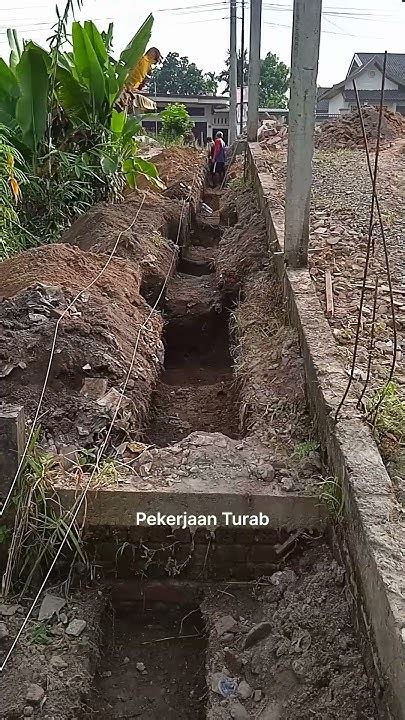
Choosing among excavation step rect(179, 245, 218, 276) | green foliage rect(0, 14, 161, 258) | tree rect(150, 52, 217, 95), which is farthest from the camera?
tree rect(150, 52, 217, 95)

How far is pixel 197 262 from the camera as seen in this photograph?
28.3ft

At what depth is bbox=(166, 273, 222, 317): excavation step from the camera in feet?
21.2

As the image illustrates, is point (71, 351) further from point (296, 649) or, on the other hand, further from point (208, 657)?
point (296, 649)

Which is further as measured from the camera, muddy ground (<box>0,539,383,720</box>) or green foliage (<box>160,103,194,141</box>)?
green foliage (<box>160,103,194,141</box>)

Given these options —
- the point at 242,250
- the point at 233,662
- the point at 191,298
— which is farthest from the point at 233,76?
the point at 233,662

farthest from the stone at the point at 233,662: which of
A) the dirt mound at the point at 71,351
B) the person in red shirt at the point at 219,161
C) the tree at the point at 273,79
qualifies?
the tree at the point at 273,79

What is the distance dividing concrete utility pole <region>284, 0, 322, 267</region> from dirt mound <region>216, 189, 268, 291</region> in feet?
4.83

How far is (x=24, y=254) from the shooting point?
5379 millimetres

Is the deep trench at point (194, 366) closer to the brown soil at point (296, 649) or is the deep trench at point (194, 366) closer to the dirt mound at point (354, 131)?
the brown soil at point (296, 649)

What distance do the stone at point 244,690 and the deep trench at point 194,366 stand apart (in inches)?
69.1

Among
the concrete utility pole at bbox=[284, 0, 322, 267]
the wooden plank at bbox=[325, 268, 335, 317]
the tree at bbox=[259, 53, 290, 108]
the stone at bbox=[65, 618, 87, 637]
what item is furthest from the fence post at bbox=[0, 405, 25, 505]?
the tree at bbox=[259, 53, 290, 108]

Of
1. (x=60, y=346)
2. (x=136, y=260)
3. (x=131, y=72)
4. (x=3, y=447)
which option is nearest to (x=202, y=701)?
(x=3, y=447)

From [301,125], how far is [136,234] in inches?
108

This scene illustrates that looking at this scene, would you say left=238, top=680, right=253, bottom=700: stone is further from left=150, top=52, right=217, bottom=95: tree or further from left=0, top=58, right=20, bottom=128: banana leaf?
left=150, top=52, right=217, bottom=95: tree
